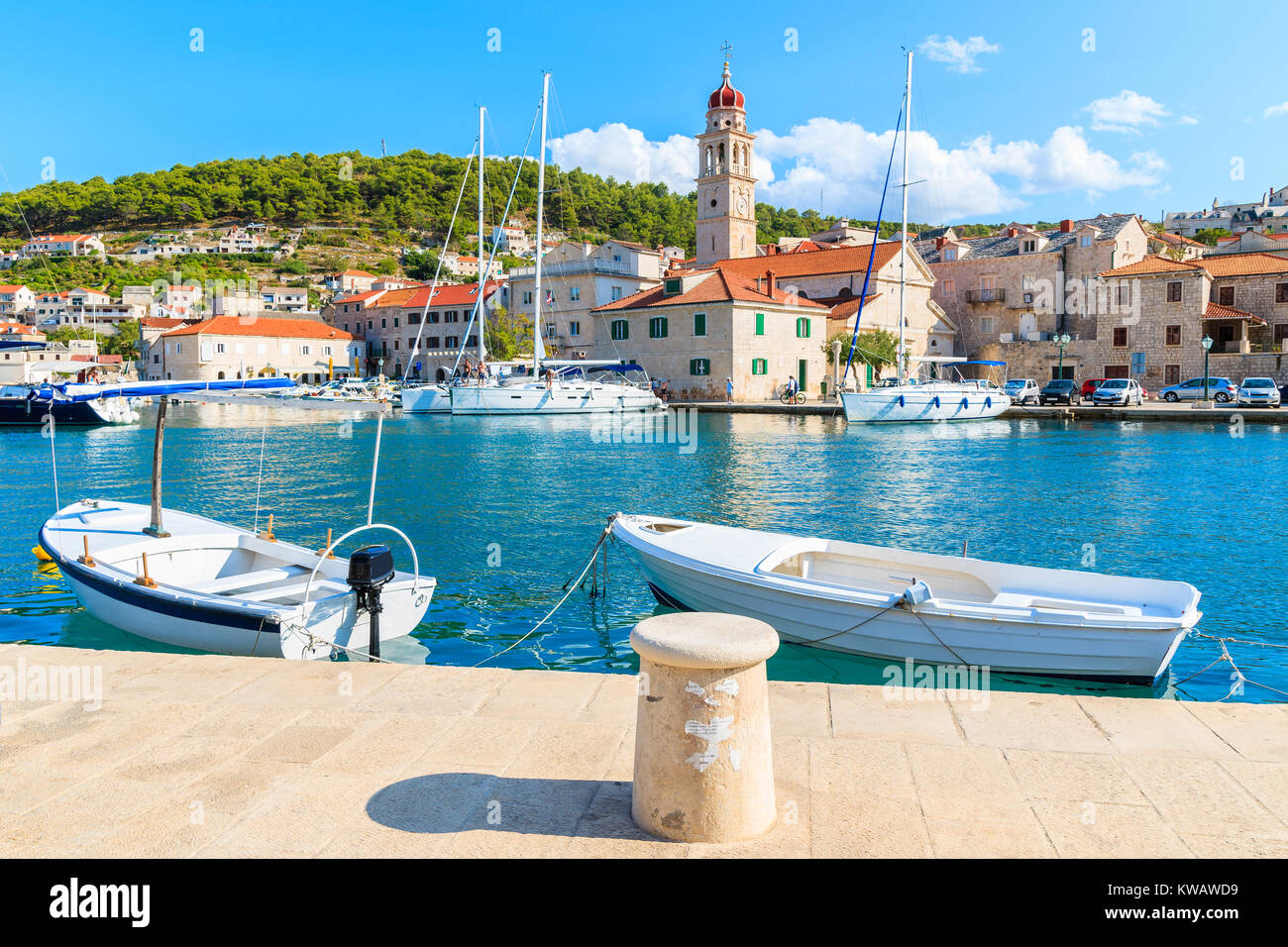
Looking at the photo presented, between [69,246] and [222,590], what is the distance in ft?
600

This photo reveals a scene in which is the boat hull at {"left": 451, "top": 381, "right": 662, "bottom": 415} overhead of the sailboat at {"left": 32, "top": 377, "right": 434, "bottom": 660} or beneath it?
overhead

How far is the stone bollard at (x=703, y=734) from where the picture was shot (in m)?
3.75

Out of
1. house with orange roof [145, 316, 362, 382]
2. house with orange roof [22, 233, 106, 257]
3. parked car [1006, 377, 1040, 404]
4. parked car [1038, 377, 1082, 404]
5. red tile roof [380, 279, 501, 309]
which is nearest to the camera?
parked car [1038, 377, 1082, 404]

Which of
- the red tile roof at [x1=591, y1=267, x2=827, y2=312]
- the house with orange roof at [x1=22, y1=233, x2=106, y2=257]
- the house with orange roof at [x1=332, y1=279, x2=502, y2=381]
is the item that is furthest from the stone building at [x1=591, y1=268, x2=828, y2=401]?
the house with orange roof at [x1=22, y1=233, x2=106, y2=257]

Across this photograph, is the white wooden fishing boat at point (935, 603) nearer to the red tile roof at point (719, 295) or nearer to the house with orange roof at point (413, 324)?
the red tile roof at point (719, 295)

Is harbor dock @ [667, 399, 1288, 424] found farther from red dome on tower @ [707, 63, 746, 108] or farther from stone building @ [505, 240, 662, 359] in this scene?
red dome on tower @ [707, 63, 746, 108]

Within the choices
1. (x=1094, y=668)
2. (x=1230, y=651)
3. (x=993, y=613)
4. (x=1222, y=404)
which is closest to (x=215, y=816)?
(x=993, y=613)

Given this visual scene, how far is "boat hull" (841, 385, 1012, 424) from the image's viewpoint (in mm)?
42406

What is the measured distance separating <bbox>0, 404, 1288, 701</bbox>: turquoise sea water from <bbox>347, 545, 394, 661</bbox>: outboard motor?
64.2 inches

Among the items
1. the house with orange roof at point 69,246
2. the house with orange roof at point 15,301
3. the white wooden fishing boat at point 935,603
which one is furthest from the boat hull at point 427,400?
the house with orange roof at point 69,246

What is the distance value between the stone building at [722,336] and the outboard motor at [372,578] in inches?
1827

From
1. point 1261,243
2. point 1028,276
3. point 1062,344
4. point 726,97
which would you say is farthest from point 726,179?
point 1261,243

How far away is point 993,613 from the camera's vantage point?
26.9 feet

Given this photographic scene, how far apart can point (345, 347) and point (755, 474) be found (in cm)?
7691
